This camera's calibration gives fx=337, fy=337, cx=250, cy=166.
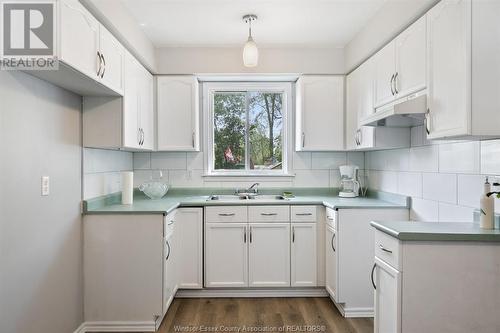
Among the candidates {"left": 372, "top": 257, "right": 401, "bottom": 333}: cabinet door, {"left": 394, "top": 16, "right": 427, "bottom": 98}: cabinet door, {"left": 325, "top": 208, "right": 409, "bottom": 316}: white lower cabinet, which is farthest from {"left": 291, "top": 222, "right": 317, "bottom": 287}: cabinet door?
{"left": 394, "top": 16, "right": 427, "bottom": 98}: cabinet door

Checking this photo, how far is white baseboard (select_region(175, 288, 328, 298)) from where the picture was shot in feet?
10.5

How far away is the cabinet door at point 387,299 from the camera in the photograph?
1699 millimetres

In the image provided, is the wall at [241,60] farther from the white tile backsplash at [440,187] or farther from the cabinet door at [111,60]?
the white tile backsplash at [440,187]

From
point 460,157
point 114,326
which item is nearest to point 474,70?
point 460,157

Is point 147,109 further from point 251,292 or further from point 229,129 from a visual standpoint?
point 251,292

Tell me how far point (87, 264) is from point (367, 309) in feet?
7.42

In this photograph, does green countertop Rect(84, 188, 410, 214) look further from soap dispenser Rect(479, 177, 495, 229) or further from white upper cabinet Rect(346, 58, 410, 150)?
soap dispenser Rect(479, 177, 495, 229)

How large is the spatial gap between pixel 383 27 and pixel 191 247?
2478 mm

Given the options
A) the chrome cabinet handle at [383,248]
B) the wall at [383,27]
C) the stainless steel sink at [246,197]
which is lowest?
the chrome cabinet handle at [383,248]

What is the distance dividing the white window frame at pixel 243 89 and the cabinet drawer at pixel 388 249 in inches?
75.3

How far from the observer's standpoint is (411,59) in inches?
87.8

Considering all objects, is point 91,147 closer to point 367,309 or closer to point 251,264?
point 251,264

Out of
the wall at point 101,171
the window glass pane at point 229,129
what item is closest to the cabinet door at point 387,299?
the wall at point 101,171

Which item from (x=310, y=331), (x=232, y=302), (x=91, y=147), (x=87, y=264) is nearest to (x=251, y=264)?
(x=232, y=302)
